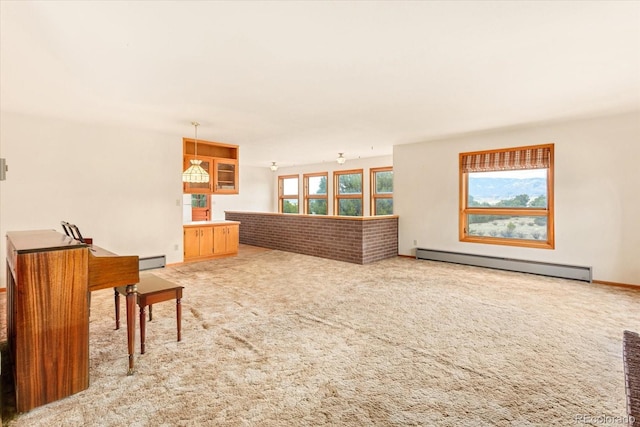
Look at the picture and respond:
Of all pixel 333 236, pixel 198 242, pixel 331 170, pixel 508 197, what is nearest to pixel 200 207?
pixel 198 242

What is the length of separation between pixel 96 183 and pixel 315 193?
6.58 metres

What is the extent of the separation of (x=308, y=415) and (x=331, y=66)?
2710 millimetres

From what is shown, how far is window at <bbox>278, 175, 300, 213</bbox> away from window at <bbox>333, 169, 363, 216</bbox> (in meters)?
1.76

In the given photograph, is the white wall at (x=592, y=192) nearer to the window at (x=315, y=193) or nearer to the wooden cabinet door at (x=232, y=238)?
the wooden cabinet door at (x=232, y=238)

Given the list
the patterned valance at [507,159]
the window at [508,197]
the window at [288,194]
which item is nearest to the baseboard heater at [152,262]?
the window at [508,197]

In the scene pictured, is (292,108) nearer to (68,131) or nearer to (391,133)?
(391,133)

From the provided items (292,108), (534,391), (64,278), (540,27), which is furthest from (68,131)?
(534,391)

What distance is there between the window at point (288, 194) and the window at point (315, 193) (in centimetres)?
48

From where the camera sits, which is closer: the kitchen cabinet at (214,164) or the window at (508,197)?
the window at (508,197)

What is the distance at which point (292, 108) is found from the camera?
4.21m

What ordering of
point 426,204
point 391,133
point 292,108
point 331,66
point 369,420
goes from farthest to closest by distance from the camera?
point 426,204
point 391,133
point 292,108
point 331,66
point 369,420

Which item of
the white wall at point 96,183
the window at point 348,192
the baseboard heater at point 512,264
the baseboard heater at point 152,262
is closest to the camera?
the white wall at point 96,183

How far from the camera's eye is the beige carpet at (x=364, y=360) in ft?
6.02

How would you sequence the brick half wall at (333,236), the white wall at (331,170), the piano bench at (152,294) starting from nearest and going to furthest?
1. the piano bench at (152,294)
2. the brick half wall at (333,236)
3. the white wall at (331,170)
